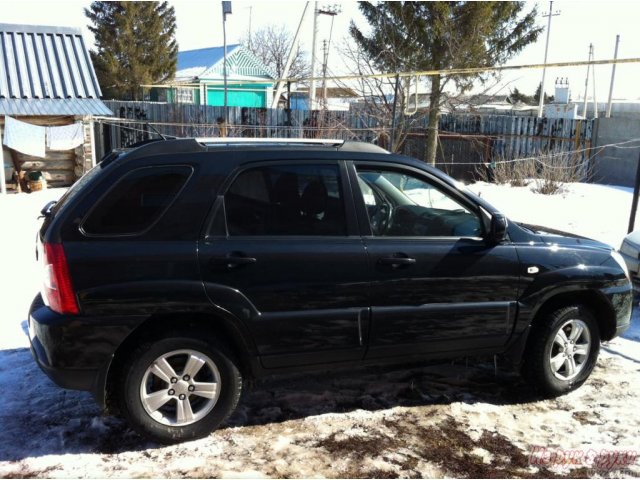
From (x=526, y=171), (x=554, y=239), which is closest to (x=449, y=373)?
(x=554, y=239)

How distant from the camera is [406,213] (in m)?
4.16

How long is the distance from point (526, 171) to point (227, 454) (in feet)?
45.9

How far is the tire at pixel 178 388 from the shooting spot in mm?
3455

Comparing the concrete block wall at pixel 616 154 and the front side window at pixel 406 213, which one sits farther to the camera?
the concrete block wall at pixel 616 154

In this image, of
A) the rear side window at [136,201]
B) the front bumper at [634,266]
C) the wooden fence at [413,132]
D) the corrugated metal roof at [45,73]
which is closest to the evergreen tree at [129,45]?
the wooden fence at [413,132]

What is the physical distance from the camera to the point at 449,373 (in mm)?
4711

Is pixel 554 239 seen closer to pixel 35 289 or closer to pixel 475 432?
pixel 475 432

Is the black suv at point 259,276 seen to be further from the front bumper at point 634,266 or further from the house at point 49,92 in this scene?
the house at point 49,92

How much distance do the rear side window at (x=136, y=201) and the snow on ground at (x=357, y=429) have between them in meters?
1.31

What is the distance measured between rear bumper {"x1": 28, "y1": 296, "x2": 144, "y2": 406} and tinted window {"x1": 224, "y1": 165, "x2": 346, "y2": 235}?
893 mm

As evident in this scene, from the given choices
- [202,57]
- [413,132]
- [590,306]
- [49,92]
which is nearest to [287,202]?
[590,306]

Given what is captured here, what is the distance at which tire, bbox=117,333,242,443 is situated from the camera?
3455 millimetres

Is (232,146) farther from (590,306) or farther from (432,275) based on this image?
(590,306)

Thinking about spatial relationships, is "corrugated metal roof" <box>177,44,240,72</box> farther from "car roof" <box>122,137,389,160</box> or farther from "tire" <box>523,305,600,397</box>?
"tire" <box>523,305,600,397</box>
